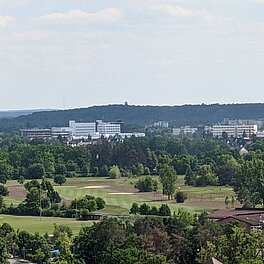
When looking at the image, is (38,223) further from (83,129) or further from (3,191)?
(83,129)

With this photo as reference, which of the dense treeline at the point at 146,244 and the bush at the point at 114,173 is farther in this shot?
the bush at the point at 114,173

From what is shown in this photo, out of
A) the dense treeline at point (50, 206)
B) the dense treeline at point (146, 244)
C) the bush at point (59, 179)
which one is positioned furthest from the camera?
the bush at point (59, 179)

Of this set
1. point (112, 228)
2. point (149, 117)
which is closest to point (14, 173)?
point (112, 228)

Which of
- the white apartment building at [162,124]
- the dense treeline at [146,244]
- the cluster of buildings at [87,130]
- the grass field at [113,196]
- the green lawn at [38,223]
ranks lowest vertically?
the green lawn at [38,223]

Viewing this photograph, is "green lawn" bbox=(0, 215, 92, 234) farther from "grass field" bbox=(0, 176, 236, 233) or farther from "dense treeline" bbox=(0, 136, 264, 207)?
"dense treeline" bbox=(0, 136, 264, 207)

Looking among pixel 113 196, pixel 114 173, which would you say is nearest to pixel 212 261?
pixel 113 196

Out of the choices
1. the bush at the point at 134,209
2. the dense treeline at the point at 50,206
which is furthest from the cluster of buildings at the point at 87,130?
the bush at the point at 134,209

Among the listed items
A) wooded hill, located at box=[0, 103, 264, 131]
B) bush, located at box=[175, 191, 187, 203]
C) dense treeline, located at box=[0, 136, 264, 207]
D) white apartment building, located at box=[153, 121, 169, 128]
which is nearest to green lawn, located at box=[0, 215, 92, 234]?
bush, located at box=[175, 191, 187, 203]

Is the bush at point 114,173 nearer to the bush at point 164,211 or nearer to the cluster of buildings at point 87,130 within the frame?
the bush at point 164,211

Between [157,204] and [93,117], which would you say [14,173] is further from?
[93,117]
